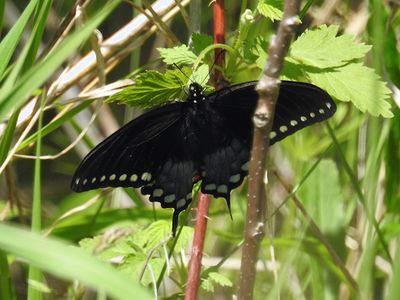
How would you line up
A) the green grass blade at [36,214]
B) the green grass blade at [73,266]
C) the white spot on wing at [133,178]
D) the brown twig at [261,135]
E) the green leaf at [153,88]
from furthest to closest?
the white spot on wing at [133,178] < the green leaf at [153,88] < the green grass blade at [36,214] < the brown twig at [261,135] < the green grass blade at [73,266]

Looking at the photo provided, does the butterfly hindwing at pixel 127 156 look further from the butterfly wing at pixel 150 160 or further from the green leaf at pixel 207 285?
the green leaf at pixel 207 285

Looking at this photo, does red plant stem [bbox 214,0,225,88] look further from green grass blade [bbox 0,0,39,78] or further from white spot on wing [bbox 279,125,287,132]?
green grass blade [bbox 0,0,39,78]

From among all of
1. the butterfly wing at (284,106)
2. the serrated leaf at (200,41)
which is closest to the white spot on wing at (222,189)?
the butterfly wing at (284,106)

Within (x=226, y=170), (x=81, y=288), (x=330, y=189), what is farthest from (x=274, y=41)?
(x=330, y=189)

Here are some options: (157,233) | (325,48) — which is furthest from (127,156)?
(325,48)

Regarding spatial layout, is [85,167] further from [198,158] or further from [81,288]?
[81,288]

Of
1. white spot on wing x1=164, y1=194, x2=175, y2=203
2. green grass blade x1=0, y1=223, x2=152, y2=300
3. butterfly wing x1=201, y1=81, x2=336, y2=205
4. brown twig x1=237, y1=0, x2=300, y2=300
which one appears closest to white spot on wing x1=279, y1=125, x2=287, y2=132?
butterfly wing x1=201, y1=81, x2=336, y2=205
